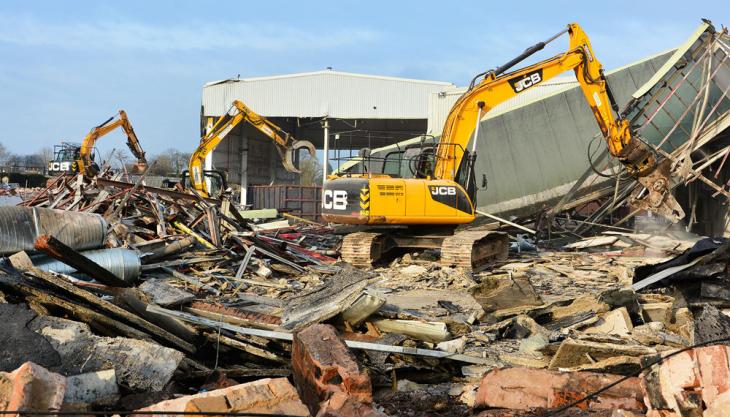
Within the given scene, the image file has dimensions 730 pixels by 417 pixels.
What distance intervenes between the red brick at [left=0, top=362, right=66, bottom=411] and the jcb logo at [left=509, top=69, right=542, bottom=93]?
1126 centimetres

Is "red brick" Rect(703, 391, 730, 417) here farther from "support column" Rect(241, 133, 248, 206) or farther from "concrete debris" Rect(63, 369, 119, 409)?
"support column" Rect(241, 133, 248, 206)

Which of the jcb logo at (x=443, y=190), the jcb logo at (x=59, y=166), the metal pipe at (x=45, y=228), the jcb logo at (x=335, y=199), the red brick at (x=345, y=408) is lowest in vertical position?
A: the red brick at (x=345, y=408)

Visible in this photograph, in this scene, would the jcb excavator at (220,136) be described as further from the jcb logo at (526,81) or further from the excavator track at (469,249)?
the excavator track at (469,249)

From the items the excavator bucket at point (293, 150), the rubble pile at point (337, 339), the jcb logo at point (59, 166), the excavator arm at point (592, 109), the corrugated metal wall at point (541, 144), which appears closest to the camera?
the rubble pile at point (337, 339)

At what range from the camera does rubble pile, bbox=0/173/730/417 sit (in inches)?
150

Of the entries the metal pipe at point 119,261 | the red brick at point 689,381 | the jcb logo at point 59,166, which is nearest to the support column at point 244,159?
the jcb logo at point 59,166

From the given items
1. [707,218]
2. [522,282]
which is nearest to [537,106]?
[707,218]

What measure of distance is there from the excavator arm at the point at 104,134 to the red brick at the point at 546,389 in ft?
59.0

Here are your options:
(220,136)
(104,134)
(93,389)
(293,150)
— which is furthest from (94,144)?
(93,389)

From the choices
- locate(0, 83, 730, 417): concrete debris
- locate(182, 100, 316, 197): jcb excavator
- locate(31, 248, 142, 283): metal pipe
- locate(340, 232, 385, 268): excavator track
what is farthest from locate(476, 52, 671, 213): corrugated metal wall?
locate(31, 248, 142, 283): metal pipe

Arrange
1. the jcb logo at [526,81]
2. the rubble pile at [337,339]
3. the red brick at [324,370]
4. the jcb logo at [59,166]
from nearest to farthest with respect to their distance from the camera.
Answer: the rubble pile at [337,339]
the red brick at [324,370]
the jcb logo at [526,81]
the jcb logo at [59,166]

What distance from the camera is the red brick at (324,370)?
4.02 meters

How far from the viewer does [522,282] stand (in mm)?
Answer: 7742

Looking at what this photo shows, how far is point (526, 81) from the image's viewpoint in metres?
13.3
